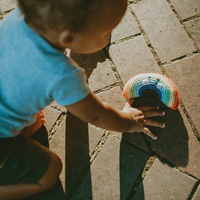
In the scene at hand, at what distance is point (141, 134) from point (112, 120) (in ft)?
1.49

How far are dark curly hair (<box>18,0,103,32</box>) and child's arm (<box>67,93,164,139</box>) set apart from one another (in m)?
0.35

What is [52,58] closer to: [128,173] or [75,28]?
[75,28]

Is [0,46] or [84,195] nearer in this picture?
[0,46]

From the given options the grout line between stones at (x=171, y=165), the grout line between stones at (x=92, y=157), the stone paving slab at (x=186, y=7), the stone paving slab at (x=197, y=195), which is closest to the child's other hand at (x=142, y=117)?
the grout line between stones at (x=171, y=165)

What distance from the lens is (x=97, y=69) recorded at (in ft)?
5.57

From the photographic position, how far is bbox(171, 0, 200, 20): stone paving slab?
180 centimetres

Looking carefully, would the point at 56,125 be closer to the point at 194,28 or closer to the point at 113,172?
the point at 113,172

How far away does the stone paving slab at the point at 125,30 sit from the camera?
5.84 feet

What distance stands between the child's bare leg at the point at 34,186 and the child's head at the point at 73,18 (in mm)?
850

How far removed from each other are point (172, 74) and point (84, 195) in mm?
1171

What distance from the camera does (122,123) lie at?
1.23 m

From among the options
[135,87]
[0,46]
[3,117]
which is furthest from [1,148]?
[135,87]

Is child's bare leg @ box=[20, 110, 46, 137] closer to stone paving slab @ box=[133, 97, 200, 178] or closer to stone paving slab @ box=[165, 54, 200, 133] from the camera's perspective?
stone paving slab @ box=[133, 97, 200, 178]

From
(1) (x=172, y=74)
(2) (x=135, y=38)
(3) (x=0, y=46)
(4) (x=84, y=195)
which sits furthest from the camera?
(2) (x=135, y=38)
